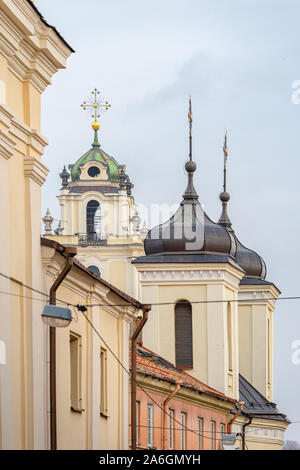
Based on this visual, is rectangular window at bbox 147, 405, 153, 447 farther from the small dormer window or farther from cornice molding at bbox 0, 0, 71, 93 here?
the small dormer window

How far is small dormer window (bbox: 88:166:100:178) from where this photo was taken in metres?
115

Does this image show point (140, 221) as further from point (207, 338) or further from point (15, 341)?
point (15, 341)

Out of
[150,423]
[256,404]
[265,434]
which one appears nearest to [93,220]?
[256,404]

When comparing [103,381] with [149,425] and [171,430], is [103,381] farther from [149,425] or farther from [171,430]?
[171,430]

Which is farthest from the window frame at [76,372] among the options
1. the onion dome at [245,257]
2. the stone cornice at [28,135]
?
the onion dome at [245,257]

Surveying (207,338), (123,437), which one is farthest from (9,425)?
(207,338)

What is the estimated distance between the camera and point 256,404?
6756 centimetres

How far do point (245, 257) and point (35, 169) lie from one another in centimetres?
4648

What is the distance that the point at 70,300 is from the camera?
2994 cm

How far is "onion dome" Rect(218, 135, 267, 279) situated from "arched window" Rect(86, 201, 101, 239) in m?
37.3

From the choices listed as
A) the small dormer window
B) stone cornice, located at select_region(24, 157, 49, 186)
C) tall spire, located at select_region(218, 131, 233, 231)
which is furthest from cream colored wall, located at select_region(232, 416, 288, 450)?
the small dormer window
